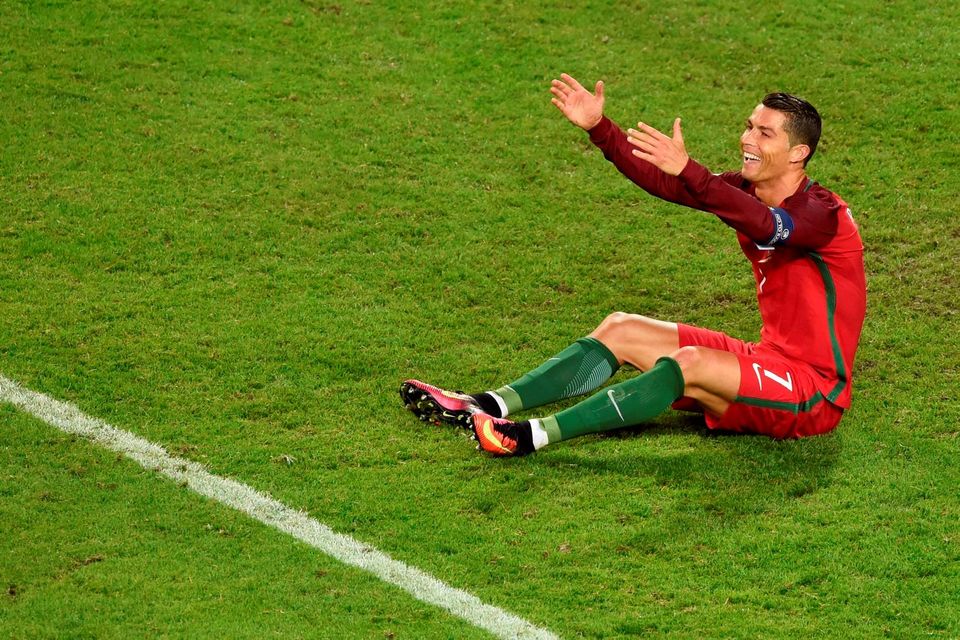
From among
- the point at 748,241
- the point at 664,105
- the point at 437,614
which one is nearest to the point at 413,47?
the point at 664,105

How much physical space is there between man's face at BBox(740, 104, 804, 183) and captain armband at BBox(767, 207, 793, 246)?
346mm

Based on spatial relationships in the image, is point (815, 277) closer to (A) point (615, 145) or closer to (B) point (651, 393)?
(B) point (651, 393)

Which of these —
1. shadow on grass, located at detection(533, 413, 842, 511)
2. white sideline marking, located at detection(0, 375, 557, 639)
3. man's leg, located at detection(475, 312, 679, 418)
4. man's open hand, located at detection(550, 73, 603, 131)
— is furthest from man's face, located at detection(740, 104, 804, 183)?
white sideline marking, located at detection(0, 375, 557, 639)

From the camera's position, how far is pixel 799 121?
5770 millimetres

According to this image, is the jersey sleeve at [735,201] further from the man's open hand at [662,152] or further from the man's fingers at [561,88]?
the man's fingers at [561,88]

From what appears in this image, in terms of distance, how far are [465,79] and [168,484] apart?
4.60 metres

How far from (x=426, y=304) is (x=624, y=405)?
6.05ft

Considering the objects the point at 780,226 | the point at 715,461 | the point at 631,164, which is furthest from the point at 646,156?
the point at 715,461

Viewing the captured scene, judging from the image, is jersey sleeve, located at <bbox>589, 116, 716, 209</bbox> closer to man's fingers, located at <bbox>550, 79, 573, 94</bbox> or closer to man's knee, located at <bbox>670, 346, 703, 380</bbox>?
man's fingers, located at <bbox>550, 79, 573, 94</bbox>

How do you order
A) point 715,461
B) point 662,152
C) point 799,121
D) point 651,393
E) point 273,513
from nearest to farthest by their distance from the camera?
point 273,513 < point 662,152 < point 651,393 < point 715,461 < point 799,121

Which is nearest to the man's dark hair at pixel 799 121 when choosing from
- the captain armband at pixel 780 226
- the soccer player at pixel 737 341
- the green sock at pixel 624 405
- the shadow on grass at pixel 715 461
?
the soccer player at pixel 737 341

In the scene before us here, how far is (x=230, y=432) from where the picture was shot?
5828 mm

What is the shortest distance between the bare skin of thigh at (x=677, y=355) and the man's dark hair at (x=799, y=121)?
96 centimetres

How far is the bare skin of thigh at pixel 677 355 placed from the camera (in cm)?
554
